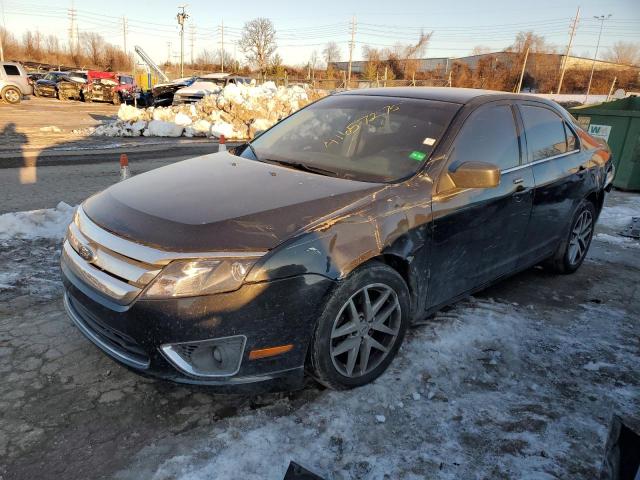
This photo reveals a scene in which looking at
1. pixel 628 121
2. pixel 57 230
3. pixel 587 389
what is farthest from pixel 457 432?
pixel 628 121

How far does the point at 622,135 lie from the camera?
9.05m

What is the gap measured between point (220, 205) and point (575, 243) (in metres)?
3.79

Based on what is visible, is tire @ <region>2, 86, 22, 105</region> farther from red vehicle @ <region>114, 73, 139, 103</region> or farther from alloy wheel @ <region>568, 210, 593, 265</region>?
alloy wheel @ <region>568, 210, 593, 265</region>

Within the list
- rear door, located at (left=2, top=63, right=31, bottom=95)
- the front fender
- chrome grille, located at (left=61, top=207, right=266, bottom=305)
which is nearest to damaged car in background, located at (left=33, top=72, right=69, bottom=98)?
rear door, located at (left=2, top=63, right=31, bottom=95)

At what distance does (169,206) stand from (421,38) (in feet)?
242

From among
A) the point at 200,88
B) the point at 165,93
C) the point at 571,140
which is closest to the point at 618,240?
the point at 571,140

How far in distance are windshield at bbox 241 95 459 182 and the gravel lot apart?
122cm

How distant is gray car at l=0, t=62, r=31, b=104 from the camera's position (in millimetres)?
22828

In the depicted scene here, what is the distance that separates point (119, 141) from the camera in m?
13.2

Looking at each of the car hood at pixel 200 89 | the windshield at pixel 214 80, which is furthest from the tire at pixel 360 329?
the windshield at pixel 214 80

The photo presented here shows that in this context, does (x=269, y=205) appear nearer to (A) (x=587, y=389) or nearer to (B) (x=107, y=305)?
(B) (x=107, y=305)

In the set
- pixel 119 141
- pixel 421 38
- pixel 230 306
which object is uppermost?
pixel 421 38

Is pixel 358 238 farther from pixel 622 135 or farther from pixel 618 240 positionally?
pixel 622 135

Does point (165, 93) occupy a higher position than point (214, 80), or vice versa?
point (214, 80)
